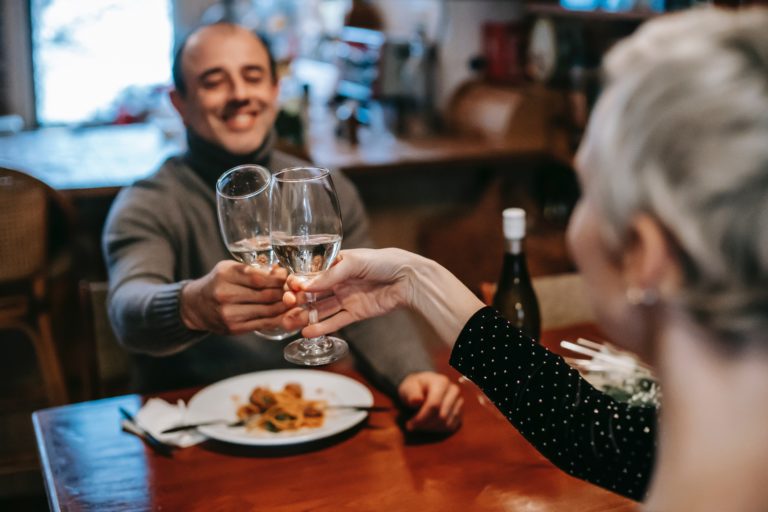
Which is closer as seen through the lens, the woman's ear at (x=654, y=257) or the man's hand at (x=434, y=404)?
the woman's ear at (x=654, y=257)

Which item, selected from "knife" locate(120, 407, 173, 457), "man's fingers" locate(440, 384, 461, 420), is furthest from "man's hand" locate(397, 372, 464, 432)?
"knife" locate(120, 407, 173, 457)

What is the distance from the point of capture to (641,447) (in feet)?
3.74

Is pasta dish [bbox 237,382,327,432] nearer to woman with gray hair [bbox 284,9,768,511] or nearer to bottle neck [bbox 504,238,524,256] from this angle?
bottle neck [bbox 504,238,524,256]

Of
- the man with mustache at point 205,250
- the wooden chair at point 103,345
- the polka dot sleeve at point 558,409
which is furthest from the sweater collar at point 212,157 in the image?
the polka dot sleeve at point 558,409

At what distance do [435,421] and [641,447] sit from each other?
0.35 metres

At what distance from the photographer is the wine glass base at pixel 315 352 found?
4.12ft

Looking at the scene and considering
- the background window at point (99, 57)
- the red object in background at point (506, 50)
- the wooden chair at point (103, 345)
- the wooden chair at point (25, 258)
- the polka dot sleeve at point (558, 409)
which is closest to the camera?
the polka dot sleeve at point (558, 409)

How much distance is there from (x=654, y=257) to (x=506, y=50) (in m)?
3.24

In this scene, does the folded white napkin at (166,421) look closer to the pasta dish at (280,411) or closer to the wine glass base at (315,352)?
the pasta dish at (280,411)

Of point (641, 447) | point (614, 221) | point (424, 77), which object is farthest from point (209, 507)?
point (424, 77)

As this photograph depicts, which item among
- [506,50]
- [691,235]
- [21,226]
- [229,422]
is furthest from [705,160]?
[506,50]

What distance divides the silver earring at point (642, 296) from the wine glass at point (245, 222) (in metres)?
0.72

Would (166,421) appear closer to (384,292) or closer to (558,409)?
(384,292)

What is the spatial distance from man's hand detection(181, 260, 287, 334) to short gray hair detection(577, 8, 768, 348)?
0.70 m
